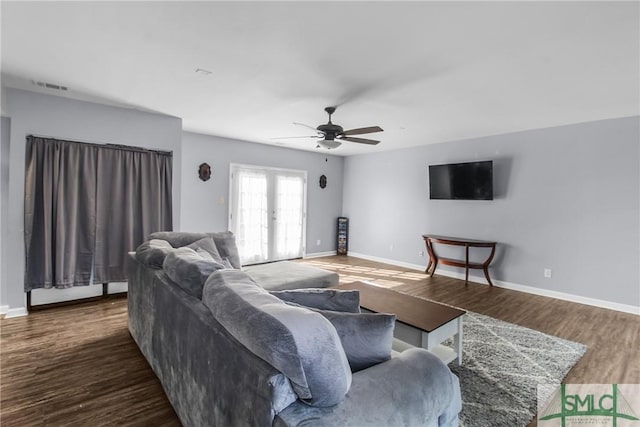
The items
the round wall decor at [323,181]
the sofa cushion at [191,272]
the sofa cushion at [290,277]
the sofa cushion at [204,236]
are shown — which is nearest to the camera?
the sofa cushion at [191,272]

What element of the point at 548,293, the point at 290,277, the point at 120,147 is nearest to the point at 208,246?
the point at 290,277

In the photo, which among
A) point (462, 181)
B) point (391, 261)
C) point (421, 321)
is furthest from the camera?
point (391, 261)

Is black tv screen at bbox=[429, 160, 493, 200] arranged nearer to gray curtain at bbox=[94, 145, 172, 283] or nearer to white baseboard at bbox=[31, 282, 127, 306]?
gray curtain at bbox=[94, 145, 172, 283]

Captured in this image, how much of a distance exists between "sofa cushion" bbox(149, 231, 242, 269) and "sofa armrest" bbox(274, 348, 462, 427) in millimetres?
2750

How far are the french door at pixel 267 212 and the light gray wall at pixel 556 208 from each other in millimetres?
2540

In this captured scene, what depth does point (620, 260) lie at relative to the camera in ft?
13.5

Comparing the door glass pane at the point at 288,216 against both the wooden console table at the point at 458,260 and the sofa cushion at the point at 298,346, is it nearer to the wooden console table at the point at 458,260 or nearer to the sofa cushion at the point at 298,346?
the wooden console table at the point at 458,260

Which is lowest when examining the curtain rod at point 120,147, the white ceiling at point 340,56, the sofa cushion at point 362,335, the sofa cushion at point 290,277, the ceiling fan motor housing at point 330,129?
the sofa cushion at point 290,277

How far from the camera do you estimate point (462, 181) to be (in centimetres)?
551

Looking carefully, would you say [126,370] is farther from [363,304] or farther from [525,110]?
[525,110]

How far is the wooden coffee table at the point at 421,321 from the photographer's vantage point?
2267mm

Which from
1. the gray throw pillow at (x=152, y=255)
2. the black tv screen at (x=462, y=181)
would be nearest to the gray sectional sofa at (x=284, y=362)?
the gray throw pillow at (x=152, y=255)

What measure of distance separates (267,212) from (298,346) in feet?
18.8

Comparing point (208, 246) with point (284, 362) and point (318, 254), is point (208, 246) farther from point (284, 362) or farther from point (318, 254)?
point (318, 254)
